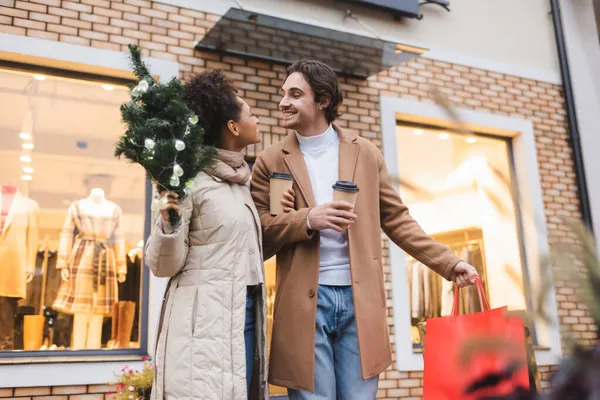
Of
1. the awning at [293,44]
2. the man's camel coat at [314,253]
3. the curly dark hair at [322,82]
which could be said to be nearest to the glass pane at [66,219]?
the awning at [293,44]

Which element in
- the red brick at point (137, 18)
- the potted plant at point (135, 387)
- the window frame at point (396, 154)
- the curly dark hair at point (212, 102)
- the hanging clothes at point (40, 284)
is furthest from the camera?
the window frame at point (396, 154)

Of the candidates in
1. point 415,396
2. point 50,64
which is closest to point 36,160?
point 50,64

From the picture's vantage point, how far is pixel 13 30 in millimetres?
4539

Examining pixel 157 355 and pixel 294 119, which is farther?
pixel 294 119

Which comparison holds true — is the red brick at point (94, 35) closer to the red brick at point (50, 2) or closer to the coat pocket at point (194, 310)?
the red brick at point (50, 2)

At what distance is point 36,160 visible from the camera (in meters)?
4.97

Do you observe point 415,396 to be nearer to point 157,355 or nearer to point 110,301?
point 110,301

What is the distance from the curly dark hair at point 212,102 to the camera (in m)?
2.39

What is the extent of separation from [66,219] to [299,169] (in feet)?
10.4

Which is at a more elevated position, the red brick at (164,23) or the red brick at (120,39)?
the red brick at (164,23)

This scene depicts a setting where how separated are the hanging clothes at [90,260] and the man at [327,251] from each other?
2.81 meters

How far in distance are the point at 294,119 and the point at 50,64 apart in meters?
3.01

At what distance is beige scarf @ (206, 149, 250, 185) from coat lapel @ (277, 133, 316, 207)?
0.70 ft

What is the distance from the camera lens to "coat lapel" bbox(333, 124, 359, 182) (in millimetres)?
2574
